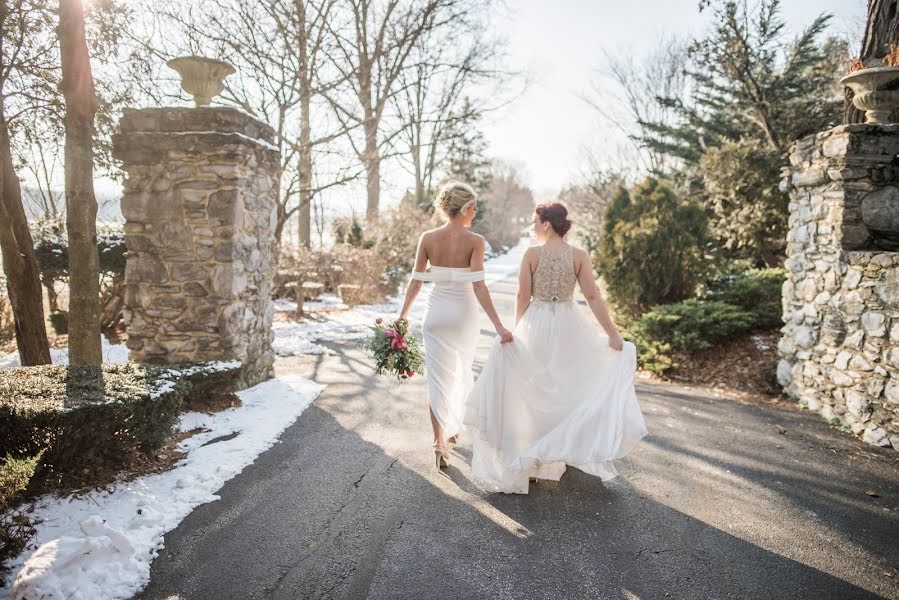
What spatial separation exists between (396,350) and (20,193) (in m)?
5.05

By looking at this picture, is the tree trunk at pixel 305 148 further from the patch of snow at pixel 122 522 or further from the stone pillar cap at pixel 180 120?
the patch of snow at pixel 122 522

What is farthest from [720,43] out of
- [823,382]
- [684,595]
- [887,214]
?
[684,595]

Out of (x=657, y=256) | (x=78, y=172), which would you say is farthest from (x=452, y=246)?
(x=657, y=256)

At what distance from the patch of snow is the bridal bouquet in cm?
123

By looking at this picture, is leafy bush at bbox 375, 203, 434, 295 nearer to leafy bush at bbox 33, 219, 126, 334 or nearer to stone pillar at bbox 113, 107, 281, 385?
leafy bush at bbox 33, 219, 126, 334

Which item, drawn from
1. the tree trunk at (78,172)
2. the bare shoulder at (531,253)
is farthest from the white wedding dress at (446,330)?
the tree trunk at (78,172)

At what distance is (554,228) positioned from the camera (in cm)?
387

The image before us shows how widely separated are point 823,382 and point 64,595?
6.57 m

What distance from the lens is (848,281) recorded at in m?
5.16

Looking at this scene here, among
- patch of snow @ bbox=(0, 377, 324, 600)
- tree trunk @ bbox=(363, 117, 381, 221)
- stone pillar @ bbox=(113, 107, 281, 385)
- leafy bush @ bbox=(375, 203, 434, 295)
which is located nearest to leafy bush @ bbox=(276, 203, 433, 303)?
leafy bush @ bbox=(375, 203, 434, 295)

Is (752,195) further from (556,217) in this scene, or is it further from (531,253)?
(531,253)

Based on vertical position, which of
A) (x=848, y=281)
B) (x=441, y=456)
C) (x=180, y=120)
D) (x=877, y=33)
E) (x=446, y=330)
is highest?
(x=877, y=33)

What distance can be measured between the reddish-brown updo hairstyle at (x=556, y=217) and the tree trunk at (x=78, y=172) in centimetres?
370

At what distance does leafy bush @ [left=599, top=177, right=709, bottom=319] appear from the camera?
9.48 m
